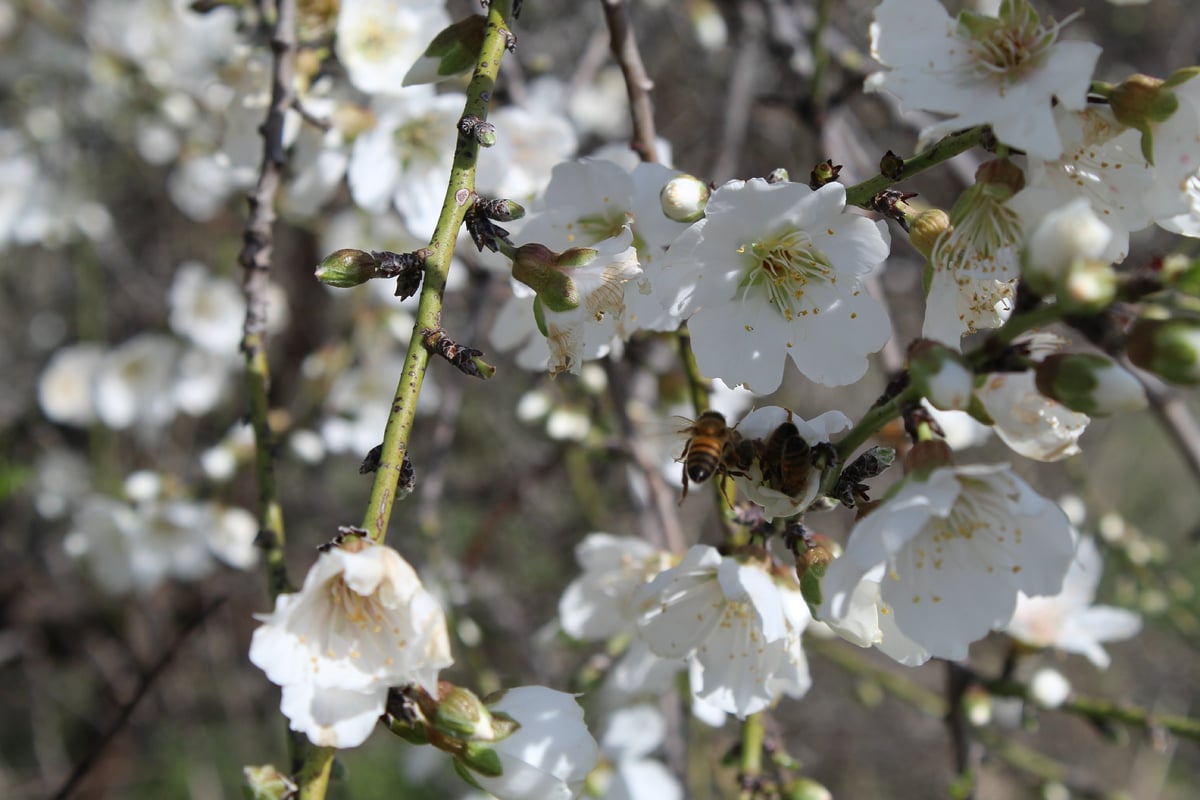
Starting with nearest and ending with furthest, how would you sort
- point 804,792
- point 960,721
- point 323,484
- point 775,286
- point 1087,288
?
point 1087,288 < point 775,286 < point 804,792 < point 960,721 < point 323,484

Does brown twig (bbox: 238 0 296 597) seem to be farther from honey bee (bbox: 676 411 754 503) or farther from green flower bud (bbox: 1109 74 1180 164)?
green flower bud (bbox: 1109 74 1180 164)

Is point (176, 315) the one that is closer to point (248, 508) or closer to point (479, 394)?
point (248, 508)

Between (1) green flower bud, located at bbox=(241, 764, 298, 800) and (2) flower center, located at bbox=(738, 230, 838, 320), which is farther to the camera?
(2) flower center, located at bbox=(738, 230, 838, 320)

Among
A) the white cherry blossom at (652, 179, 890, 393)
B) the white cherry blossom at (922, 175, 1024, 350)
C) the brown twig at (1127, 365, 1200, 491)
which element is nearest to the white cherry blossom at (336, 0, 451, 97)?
the white cherry blossom at (652, 179, 890, 393)

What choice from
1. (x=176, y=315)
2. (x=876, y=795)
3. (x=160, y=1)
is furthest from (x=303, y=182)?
(x=876, y=795)

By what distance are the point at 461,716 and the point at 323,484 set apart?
11.3 ft

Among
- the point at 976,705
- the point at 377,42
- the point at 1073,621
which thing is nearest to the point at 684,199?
the point at 377,42

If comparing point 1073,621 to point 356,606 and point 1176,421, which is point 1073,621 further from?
point 356,606

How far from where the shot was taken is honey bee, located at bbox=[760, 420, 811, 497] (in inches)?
41.6

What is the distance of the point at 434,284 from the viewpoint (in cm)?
106

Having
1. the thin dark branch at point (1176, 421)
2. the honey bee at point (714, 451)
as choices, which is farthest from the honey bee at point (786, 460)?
the thin dark branch at point (1176, 421)

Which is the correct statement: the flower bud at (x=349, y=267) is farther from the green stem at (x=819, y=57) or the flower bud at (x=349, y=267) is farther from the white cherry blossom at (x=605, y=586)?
the green stem at (x=819, y=57)

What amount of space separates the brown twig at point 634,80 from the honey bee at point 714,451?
55cm

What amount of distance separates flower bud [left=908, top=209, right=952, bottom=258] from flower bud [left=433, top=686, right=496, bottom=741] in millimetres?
782
